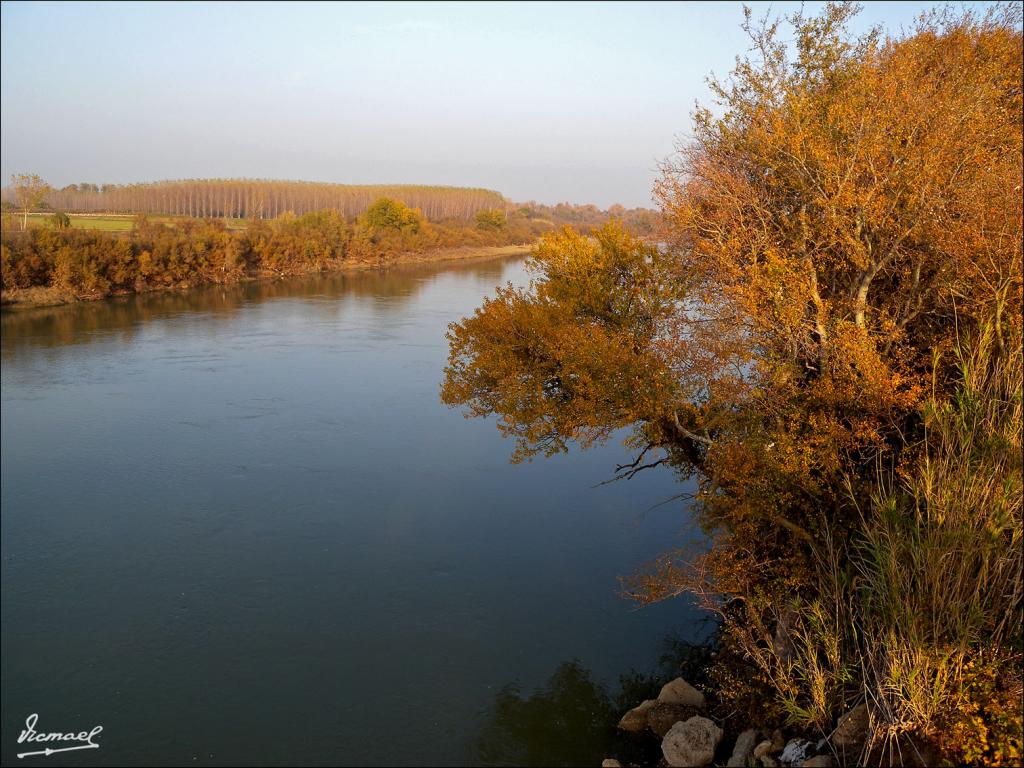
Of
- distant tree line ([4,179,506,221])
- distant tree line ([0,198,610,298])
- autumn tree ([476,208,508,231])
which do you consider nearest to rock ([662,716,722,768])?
distant tree line ([0,198,610,298])

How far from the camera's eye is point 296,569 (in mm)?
11297

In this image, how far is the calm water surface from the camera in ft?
26.9

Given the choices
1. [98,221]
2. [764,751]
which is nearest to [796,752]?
[764,751]

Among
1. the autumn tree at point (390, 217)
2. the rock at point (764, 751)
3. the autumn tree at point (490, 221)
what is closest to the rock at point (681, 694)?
the rock at point (764, 751)

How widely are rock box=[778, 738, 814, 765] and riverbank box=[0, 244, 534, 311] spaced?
8047 millimetres

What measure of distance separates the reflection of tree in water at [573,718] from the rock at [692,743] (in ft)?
1.34

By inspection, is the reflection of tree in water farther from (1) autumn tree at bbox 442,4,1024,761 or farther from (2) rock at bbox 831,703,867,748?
(2) rock at bbox 831,703,867,748

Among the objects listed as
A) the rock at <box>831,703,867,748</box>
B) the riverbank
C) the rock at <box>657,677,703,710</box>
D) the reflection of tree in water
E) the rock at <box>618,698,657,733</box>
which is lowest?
the reflection of tree in water

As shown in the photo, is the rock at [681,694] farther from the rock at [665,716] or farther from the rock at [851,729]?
the rock at [851,729]

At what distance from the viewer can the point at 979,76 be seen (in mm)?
9383

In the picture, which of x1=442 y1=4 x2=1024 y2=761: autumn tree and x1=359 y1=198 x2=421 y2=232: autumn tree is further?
x1=359 y1=198 x2=421 y2=232: autumn tree

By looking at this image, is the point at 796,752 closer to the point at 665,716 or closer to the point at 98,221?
the point at 665,716

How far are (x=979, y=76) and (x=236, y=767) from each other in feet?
40.4

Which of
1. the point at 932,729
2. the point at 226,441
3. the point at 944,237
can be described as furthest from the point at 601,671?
the point at 226,441
